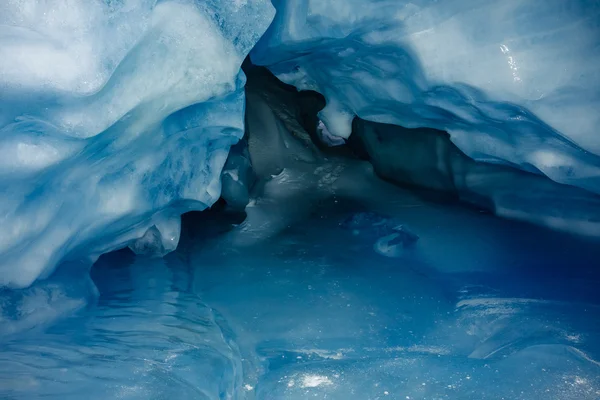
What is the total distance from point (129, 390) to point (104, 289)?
0.72m

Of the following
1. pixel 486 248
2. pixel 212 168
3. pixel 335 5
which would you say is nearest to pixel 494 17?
pixel 335 5

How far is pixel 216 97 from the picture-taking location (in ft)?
7.15

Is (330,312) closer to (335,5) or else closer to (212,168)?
(212,168)

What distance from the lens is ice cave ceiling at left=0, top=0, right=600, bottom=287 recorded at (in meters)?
1.75

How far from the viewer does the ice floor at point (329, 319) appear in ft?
5.63

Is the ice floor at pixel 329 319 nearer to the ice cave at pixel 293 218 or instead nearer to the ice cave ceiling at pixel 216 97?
the ice cave at pixel 293 218

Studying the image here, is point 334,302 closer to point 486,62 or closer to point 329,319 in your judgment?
point 329,319

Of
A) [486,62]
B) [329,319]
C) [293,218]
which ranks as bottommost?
[329,319]

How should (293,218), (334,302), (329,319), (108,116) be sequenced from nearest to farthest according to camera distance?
(108,116) < (329,319) < (334,302) < (293,218)

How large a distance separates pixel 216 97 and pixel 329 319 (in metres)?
0.89

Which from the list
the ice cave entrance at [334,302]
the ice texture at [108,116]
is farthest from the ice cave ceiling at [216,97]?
the ice cave entrance at [334,302]

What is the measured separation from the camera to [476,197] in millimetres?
2840

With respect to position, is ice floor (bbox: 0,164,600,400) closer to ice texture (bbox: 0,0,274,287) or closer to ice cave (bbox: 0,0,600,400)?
ice cave (bbox: 0,0,600,400)

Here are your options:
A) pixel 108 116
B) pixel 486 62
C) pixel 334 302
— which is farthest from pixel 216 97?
pixel 486 62
